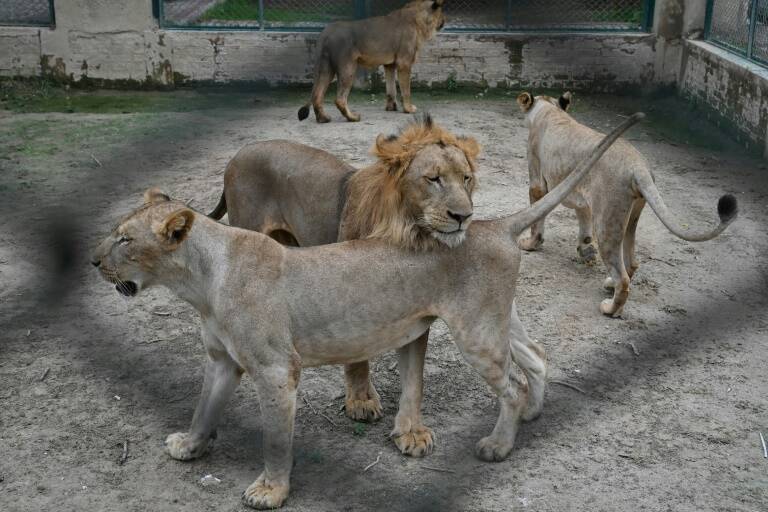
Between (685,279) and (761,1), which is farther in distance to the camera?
(761,1)

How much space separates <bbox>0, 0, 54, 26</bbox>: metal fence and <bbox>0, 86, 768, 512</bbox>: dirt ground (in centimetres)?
300

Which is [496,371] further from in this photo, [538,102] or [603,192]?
[538,102]

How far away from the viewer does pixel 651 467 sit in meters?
2.90

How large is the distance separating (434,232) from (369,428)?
2.68ft

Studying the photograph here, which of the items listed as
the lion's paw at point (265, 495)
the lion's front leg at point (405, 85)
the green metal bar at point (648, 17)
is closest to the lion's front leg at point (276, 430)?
the lion's paw at point (265, 495)

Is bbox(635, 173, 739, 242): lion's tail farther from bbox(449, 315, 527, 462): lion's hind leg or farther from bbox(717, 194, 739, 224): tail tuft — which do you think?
bbox(449, 315, 527, 462): lion's hind leg

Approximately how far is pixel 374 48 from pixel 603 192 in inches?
141

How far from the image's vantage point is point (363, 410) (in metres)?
3.21

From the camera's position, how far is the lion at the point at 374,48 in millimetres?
7078

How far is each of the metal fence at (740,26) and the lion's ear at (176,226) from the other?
15.2 ft

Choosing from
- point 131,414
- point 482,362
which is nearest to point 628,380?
point 482,362

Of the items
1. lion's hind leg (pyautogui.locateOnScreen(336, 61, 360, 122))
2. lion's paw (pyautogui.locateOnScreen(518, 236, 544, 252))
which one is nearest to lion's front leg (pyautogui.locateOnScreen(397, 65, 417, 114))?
lion's hind leg (pyautogui.locateOnScreen(336, 61, 360, 122))

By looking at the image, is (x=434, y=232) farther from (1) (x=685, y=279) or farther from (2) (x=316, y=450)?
(1) (x=685, y=279)

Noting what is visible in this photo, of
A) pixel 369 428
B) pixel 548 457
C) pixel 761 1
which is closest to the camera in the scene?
pixel 548 457
